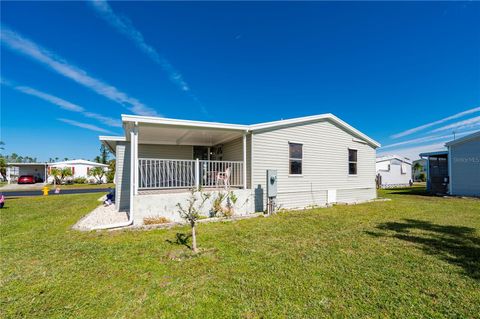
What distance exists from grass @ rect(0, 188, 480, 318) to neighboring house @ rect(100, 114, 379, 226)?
6.84 feet

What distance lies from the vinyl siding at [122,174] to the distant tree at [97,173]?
27.7 meters

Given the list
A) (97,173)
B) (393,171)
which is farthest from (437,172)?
(97,173)

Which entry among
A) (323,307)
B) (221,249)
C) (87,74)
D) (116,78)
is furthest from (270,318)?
(116,78)

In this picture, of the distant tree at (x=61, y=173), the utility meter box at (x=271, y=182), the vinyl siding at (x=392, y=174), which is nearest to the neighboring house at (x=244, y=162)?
the utility meter box at (x=271, y=182)

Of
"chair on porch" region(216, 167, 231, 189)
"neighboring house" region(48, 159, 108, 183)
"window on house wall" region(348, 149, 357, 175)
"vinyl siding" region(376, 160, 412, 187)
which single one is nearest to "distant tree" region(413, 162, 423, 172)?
"vinyl siding" region(376, 160, 412, 187)

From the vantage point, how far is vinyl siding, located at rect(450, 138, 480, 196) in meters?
12.7

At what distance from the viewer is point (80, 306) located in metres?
2.51

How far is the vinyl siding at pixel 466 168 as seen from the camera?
41.5 ft

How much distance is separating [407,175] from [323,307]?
31430 millimetres

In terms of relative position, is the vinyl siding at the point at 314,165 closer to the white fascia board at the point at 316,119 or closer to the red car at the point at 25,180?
the white fascia board at the point at 316,119

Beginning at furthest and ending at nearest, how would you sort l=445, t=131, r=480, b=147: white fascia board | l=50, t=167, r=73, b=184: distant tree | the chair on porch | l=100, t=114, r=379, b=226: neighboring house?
l=50, t=167, r=73, b=184: distant tree
l=445, t=131, r=480, b=147: white fascia board
the chair on porch
l=100, t=114, r=379, b=226: neighboring house

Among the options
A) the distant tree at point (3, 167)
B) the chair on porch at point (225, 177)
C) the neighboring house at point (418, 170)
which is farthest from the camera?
the distant tree at point (3, 167)

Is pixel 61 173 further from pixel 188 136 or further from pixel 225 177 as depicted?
pixel 225 177

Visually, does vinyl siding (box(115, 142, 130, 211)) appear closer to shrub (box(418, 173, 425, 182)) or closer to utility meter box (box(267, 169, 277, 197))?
utility meter box (box(267, 169, 277, 197))
